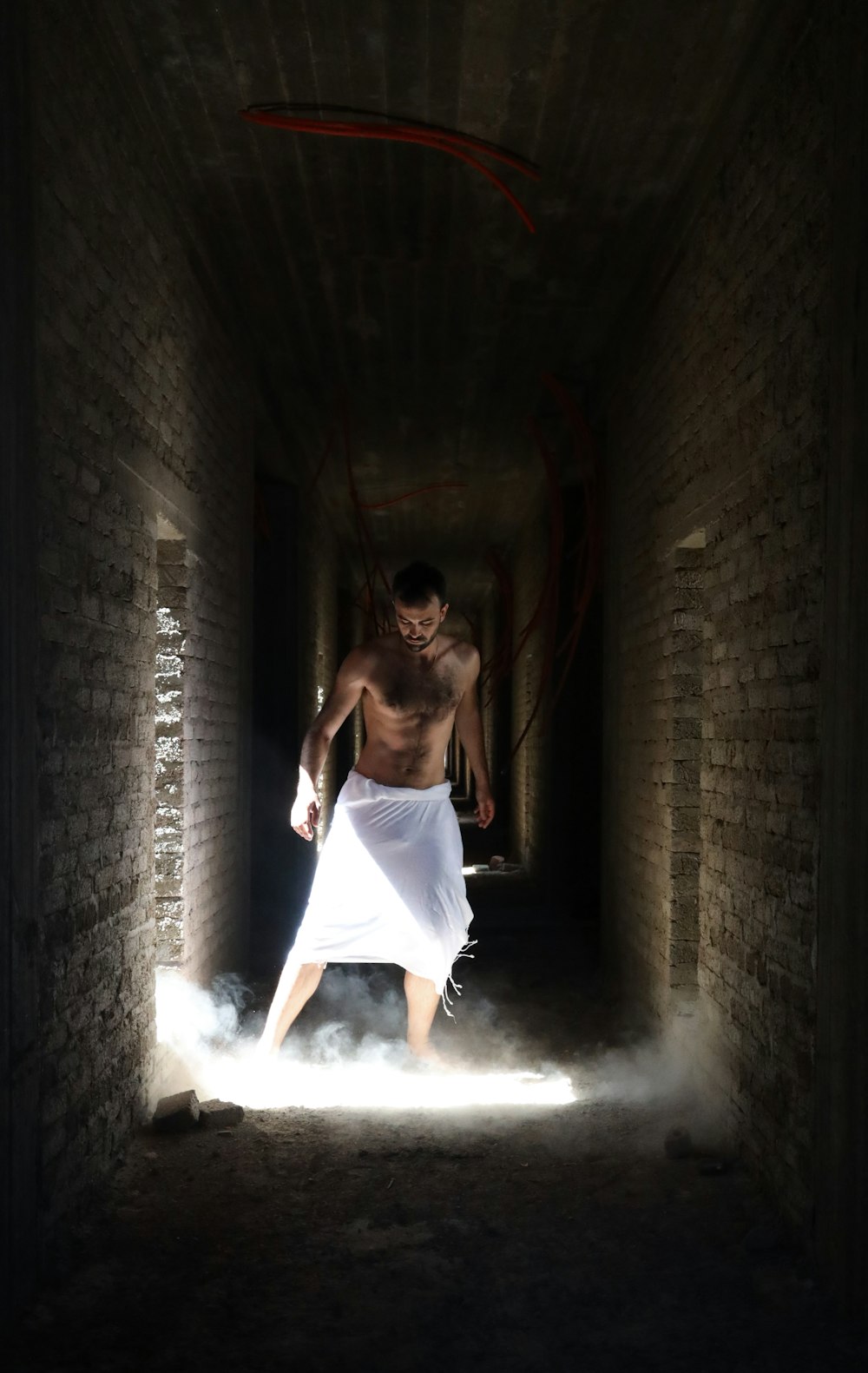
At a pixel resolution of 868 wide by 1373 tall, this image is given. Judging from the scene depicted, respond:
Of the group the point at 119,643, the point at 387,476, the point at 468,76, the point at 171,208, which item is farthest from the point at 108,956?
the point at 387,476

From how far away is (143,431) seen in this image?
3.96m

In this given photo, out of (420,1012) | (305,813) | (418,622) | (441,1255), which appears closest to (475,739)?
(418,622)

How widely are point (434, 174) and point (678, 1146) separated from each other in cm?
383

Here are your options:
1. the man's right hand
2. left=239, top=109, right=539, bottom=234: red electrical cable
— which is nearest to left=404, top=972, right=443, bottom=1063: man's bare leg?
the man's right hand

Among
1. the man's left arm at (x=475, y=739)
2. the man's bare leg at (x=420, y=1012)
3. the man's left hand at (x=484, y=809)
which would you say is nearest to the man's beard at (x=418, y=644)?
the man's left arm at (x=475, y=739)

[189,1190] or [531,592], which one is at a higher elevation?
[531,592]

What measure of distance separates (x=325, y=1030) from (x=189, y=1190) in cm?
171

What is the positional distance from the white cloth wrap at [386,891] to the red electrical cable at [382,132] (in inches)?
96.7

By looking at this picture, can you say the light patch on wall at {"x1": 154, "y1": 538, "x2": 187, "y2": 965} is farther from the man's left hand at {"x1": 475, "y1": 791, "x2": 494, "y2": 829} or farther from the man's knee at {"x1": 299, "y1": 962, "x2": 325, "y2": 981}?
the man's left hand at {"x1": 475, "y1": 791, "x2": 494, "y2": 829}

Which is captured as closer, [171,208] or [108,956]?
[108,956]

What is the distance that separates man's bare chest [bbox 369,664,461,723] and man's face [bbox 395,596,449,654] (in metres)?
0.12

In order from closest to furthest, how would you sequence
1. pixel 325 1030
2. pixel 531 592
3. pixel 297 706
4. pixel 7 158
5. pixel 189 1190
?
pixel 7 158 → pixel 189 1190 → pixel 325 1030 → pixel 297 706 → pixel 531 592

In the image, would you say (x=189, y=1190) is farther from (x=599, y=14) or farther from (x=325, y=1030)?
(x=599, y=14)

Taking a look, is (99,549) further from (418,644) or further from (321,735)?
(418,644)
